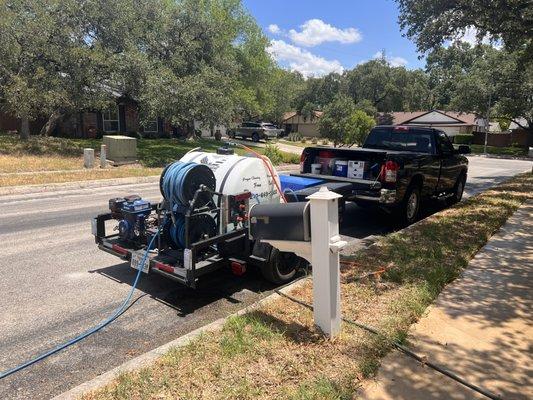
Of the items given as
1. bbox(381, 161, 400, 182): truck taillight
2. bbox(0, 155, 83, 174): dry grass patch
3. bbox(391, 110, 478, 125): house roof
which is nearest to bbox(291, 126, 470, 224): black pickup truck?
bbox(381, 161, 400, 182): truck taillight

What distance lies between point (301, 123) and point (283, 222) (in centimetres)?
7210

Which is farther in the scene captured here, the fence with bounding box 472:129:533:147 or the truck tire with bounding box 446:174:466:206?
the fence with bounding box 472:129:533:147

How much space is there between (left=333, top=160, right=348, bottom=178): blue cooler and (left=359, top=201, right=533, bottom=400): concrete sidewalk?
3.17 metres

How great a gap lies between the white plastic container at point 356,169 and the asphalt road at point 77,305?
3439mm

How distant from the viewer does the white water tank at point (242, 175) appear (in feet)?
16.8

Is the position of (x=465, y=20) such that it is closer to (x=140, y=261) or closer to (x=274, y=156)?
(x=274, y=156)

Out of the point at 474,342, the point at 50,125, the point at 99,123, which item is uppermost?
the point at 99,123

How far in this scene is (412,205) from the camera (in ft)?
29.1

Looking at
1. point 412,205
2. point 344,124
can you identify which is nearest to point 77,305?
point 412,205

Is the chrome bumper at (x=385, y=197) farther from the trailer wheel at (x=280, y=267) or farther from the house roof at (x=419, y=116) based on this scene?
the house roof at (x=419, y=116)

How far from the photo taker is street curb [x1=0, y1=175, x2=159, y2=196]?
12.2 meters

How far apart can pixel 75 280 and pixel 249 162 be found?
2586 mm

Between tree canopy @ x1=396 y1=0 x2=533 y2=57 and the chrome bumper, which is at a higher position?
tree canopy @ x1=396 y1=0 x2=533 y2=57

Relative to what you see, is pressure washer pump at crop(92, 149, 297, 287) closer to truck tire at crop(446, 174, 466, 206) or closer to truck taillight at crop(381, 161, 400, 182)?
truck taillight at crop(381, 161, 400, 182)
